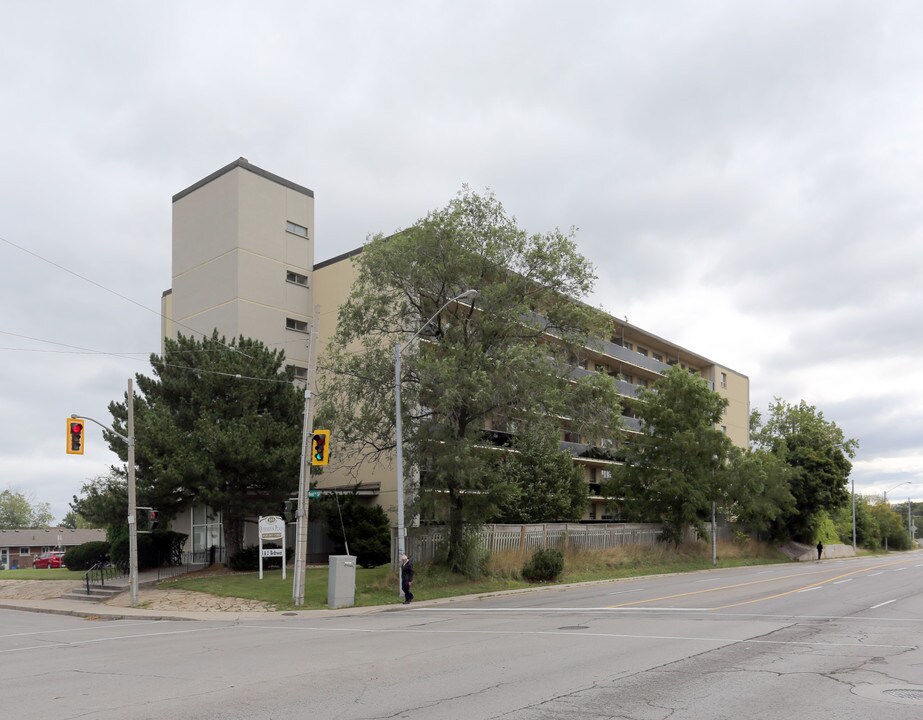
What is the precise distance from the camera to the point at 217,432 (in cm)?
2959

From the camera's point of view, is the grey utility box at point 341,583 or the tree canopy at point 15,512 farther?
the tree canopy at point 15,512

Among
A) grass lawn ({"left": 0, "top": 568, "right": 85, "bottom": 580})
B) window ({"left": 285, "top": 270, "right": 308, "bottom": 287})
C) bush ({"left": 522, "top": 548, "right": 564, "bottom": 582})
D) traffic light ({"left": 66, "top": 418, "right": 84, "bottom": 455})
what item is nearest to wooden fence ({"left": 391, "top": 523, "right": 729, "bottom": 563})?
bush ({"left": 522, "top": 548, "right": 564, "bottom": 582})

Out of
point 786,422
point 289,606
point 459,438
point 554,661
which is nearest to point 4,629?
point 289,606

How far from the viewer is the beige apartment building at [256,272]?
40.6 m

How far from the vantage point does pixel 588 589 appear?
3056 centimetres

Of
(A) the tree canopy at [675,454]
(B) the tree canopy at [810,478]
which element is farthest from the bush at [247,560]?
(B) the tree canopy at [810,478]

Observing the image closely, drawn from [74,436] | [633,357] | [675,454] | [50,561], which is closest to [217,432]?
[74,436]

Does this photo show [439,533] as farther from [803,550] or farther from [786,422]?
[786,422]

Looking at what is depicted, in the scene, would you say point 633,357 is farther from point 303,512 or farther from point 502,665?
point 502,665

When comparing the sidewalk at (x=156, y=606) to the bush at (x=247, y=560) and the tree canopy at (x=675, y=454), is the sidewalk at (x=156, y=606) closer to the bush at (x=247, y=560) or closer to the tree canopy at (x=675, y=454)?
the bush at (x=247, y=560)

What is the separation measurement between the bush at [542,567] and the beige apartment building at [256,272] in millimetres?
7960

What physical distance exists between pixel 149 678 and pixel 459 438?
712 inches

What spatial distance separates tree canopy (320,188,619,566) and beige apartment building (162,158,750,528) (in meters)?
8.76

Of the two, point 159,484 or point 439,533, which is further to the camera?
point 439,533
